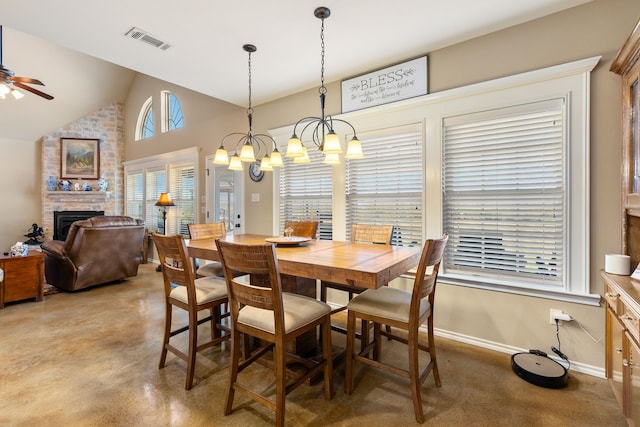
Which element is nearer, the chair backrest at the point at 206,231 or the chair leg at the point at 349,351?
the chair leg at the point at 349,351

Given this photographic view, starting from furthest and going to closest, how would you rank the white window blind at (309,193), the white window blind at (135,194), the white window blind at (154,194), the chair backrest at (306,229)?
the white window blind at (135,194)
the white window blind at (154,194)
the white window blind at (309,193)
the chair backrest at (306,229)

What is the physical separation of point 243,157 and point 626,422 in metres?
3.07

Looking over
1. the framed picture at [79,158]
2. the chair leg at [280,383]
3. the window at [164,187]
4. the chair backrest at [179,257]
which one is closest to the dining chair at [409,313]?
the chair leg at [280,383]

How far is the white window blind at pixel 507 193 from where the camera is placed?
237cm

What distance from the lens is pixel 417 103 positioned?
9.69ft

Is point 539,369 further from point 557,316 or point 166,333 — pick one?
point 166,333

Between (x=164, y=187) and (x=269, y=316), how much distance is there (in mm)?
5404

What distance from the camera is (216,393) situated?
6.44 feet

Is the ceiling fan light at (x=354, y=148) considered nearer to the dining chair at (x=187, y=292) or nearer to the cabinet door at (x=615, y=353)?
the dining chair at (x=187, y=292)

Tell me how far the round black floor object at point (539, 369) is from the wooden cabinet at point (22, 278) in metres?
5.14

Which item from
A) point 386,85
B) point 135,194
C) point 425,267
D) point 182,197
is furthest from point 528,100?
point 135,194

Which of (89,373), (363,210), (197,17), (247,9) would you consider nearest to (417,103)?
(363,210)

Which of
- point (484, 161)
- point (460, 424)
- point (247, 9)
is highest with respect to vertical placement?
point (247, 9)

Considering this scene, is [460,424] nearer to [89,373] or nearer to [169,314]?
[169,314]
